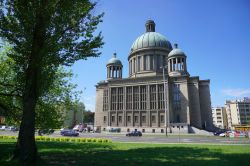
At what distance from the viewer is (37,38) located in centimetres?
1432

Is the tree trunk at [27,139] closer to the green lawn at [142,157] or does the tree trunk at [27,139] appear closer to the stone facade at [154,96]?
the green lawn at [142,157]

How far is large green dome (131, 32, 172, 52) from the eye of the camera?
283 ft

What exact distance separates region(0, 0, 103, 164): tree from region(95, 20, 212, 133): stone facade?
56.9 metres

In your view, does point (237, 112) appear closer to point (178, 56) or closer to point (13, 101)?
point (178, 56)

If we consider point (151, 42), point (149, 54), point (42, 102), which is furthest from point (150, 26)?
Result: point (42, 102)

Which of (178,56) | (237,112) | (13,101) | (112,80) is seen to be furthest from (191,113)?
(237,112)

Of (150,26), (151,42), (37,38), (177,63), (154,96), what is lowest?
(37,38)

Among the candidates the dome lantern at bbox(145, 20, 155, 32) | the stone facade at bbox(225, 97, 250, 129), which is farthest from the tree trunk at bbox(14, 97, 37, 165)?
the stone facade at bbox(225, 97, 250, 129)

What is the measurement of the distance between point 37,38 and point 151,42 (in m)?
74.9

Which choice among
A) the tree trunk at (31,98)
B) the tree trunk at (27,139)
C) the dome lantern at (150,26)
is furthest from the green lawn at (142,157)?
the dome lantern at (150,26)

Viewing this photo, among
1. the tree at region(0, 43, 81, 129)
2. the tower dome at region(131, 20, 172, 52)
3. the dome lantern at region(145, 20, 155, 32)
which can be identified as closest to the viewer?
the tree at region(0, 43, 81, 129)

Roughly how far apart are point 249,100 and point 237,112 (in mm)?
16480

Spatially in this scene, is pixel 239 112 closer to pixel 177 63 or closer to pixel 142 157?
pixel 177 63

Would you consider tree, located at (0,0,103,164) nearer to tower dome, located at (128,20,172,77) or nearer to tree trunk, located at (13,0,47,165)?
tree trunk, located at (13,0,47,165)
